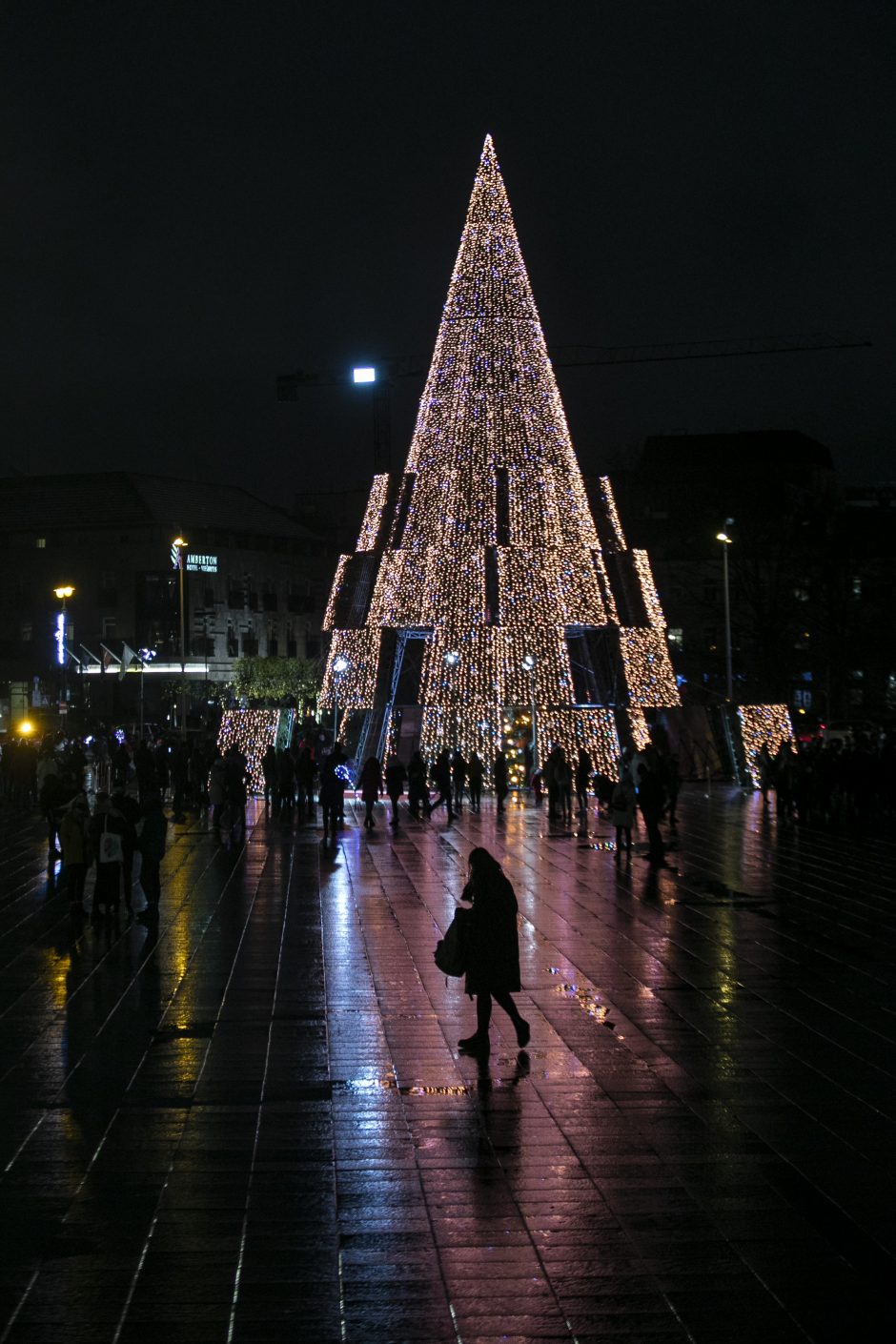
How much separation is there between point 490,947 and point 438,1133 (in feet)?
7.19

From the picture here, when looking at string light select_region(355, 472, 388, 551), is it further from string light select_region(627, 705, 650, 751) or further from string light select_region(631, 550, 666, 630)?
string light select_region(627, 705, 650, 751)

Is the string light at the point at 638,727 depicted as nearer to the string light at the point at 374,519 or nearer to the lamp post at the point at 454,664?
the lamp post at the point at 454,664

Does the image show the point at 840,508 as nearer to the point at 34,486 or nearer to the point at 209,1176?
the point at 34,486

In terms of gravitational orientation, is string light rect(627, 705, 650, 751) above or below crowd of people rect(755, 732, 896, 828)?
above

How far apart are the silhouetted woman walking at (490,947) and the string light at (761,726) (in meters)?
33.6

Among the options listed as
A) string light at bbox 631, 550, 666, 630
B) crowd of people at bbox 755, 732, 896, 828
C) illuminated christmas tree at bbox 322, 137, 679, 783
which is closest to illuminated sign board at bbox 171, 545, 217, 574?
string light at bbox 631, 550, 666, 630

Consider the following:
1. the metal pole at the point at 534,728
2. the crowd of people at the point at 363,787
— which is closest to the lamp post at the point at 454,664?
the crowd of people at the point at 363,787

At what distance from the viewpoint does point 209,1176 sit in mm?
7699

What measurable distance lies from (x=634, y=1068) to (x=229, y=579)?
8416 cm

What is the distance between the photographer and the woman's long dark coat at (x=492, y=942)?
416 inches

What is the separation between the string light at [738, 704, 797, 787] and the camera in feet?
143

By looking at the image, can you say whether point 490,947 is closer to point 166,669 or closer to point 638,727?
point 638,727

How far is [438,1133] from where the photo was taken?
8.52 metres

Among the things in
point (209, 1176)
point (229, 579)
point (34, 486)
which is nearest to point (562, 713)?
point (209, 1176)
